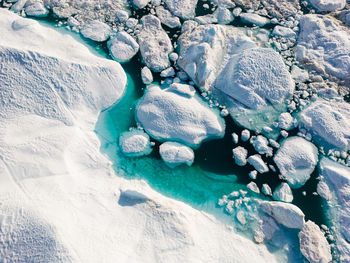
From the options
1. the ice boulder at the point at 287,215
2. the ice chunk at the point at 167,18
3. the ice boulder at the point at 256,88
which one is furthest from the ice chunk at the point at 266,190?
the ice chunk at the point at 167,18

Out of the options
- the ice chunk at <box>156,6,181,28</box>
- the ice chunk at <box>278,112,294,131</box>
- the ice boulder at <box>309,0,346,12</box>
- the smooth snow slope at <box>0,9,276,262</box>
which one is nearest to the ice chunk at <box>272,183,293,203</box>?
the smooth snow slope at <box>0,9,276,262</box>

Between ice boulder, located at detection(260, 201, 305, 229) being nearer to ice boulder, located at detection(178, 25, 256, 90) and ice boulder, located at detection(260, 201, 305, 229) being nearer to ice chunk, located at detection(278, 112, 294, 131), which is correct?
ice chunk, located at detection(278, 112, 294, 131)

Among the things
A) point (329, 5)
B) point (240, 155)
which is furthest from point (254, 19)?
point (240, 155)

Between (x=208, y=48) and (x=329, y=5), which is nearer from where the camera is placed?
(x=208, y=48)

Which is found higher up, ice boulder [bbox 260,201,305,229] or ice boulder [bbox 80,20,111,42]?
ice boulder [bbox 80,20,111,42]

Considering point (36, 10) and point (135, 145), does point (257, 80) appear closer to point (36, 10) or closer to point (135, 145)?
point (135, 145)
